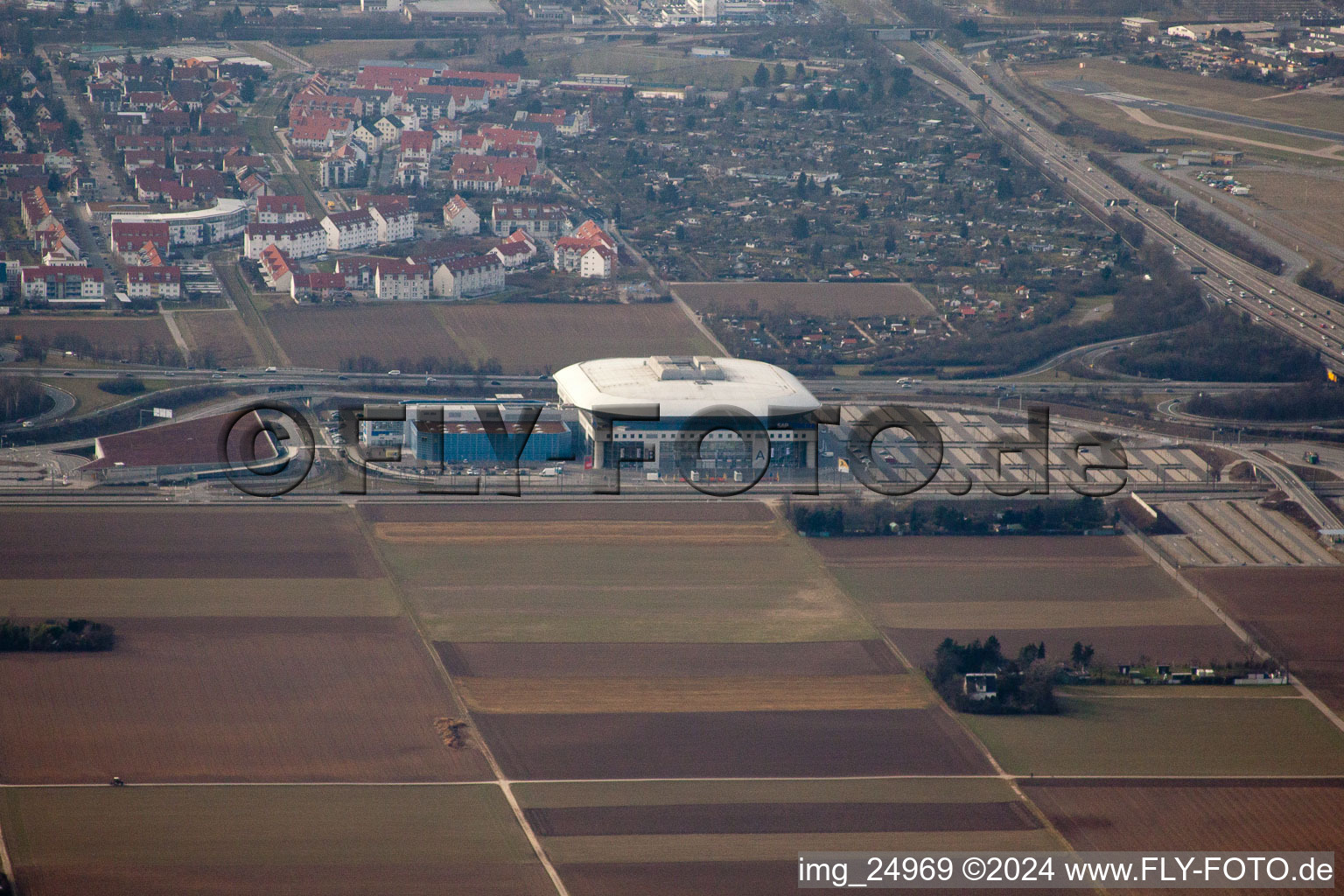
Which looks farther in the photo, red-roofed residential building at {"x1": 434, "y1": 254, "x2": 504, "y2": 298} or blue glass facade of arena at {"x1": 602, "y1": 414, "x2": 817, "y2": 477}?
red-roofed residential building at {"x1": 434, "y1": 254, "x2": 504, "y2": 298}

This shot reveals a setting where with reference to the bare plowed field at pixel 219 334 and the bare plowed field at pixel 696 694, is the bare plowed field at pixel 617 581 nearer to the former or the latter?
the bare plowed field at pixel 696 694

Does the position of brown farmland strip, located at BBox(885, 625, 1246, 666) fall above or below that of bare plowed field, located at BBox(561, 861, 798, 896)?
below

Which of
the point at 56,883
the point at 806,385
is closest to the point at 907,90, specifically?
the point at 806,385

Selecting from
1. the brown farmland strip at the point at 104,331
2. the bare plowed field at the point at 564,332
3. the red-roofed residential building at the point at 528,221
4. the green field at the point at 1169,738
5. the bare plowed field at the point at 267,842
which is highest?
the red-roofed residential building at the point at 528,221

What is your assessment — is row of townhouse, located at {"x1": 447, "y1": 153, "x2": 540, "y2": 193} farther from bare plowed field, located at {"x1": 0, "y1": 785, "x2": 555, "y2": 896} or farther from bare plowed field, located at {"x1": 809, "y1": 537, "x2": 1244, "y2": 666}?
bare plowed field, located at {"x1": 0, "y1": 785, "x2": 555, "y2": 896}

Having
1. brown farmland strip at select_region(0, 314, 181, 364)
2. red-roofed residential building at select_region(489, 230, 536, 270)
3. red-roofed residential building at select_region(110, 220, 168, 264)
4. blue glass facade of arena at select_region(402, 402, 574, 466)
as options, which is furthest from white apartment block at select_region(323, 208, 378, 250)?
blue glass facade of arena at select_region(402, 402, 574, 466)

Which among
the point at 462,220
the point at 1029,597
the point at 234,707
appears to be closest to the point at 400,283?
the point at 462,220

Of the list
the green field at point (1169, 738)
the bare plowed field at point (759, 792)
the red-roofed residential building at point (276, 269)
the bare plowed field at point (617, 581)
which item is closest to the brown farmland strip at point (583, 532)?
the bare plowed field at point (617, 581)
